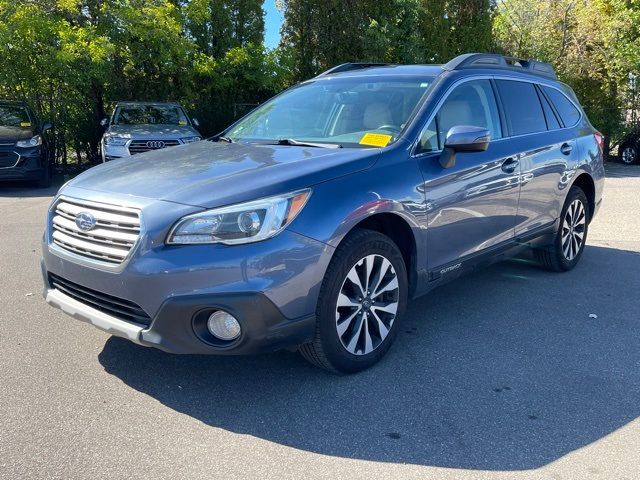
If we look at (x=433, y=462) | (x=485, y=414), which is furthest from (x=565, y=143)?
(x=433, y=462)

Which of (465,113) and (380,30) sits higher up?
(380,30)

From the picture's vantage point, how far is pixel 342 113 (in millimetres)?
4258

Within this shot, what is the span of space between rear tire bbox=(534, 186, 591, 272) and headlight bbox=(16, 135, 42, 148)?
31.3 feet

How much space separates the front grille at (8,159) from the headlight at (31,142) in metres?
0.21

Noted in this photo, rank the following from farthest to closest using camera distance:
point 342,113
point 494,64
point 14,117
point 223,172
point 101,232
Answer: point 14,117, point 494,64, point 342,113, point 223,172, point 101,232

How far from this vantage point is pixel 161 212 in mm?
2947

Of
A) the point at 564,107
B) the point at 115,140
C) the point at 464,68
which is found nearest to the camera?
the point at 464,68

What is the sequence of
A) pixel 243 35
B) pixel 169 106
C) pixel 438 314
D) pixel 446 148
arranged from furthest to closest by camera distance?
pixel 243 35, pixel 169 106, pixel 438 314, pixel 446 148

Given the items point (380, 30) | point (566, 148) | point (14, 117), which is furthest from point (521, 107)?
point (380, 30)

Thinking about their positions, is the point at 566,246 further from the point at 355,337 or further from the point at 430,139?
the point at 355,337

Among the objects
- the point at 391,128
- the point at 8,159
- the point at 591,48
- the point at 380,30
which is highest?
the point at 380,30

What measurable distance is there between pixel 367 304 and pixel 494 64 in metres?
2.50

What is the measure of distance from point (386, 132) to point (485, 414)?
1.84 m

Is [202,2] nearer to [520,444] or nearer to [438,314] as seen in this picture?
[438,314]
